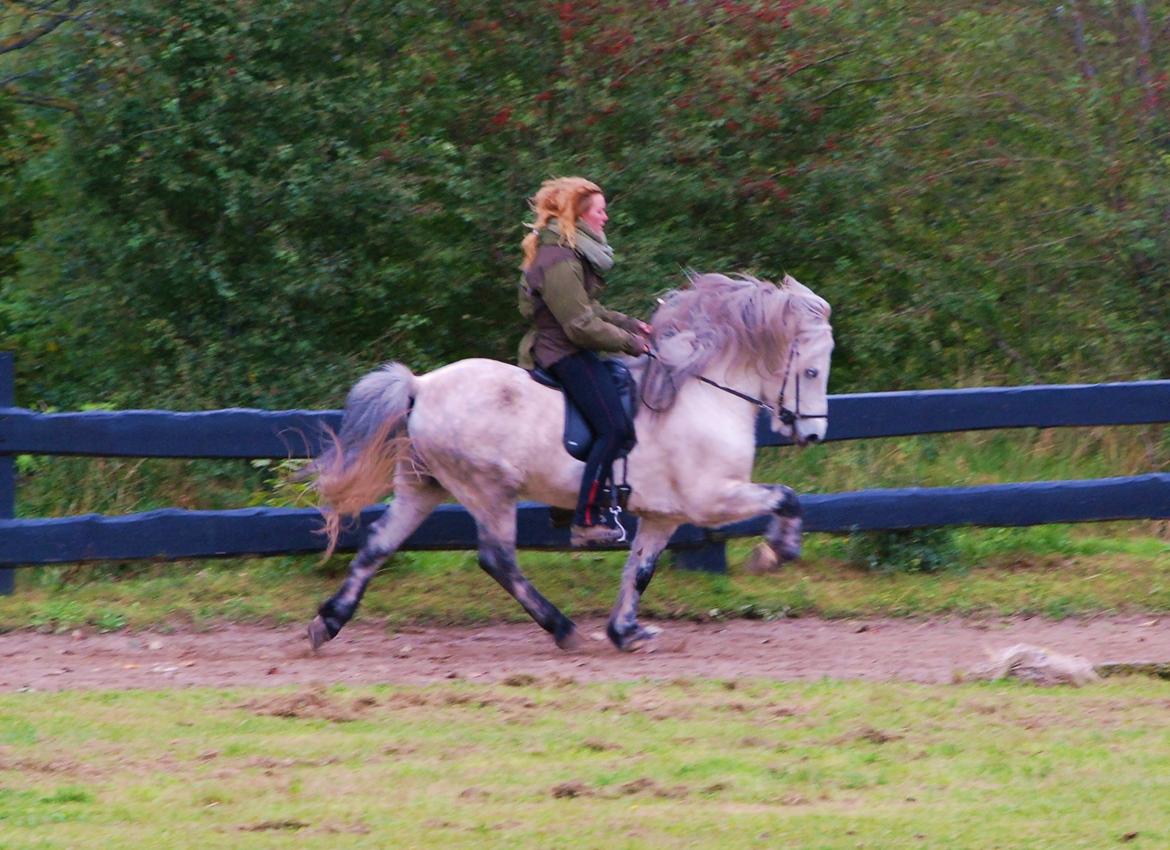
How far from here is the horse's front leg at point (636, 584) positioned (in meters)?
7.55

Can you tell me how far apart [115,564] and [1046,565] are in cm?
542

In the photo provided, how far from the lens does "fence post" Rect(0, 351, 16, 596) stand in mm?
8398

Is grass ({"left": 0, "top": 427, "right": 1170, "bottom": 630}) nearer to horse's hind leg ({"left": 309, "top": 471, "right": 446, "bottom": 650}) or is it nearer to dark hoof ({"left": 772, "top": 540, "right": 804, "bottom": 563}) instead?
horse's hind leg ({"left": 309, "top": 471, "right": 446, "bottom": 650})

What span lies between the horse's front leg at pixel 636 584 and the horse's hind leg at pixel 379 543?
1.04 m

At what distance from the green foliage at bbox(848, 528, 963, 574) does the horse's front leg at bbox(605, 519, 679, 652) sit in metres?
1.73

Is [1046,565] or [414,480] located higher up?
[414,480]

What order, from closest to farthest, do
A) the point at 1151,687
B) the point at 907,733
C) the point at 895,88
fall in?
the point at 907,733, the point at 1151,687, the point at 895,88

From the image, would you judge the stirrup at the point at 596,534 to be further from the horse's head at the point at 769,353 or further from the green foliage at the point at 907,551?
the green foliage at the point at 907,551

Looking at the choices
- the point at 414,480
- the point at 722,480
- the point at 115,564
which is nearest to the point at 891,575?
the point at 722,480

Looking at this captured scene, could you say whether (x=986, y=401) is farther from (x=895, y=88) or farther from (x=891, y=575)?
(x=895, y=88)

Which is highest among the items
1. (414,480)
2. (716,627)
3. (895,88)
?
(895,88)

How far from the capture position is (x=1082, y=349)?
504 inches

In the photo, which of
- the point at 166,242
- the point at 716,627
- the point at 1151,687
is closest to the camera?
the point at 1151,687

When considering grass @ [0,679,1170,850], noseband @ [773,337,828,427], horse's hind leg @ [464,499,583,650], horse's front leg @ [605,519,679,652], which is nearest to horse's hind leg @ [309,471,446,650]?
horse's hind leg @ [464,499,583,650]
